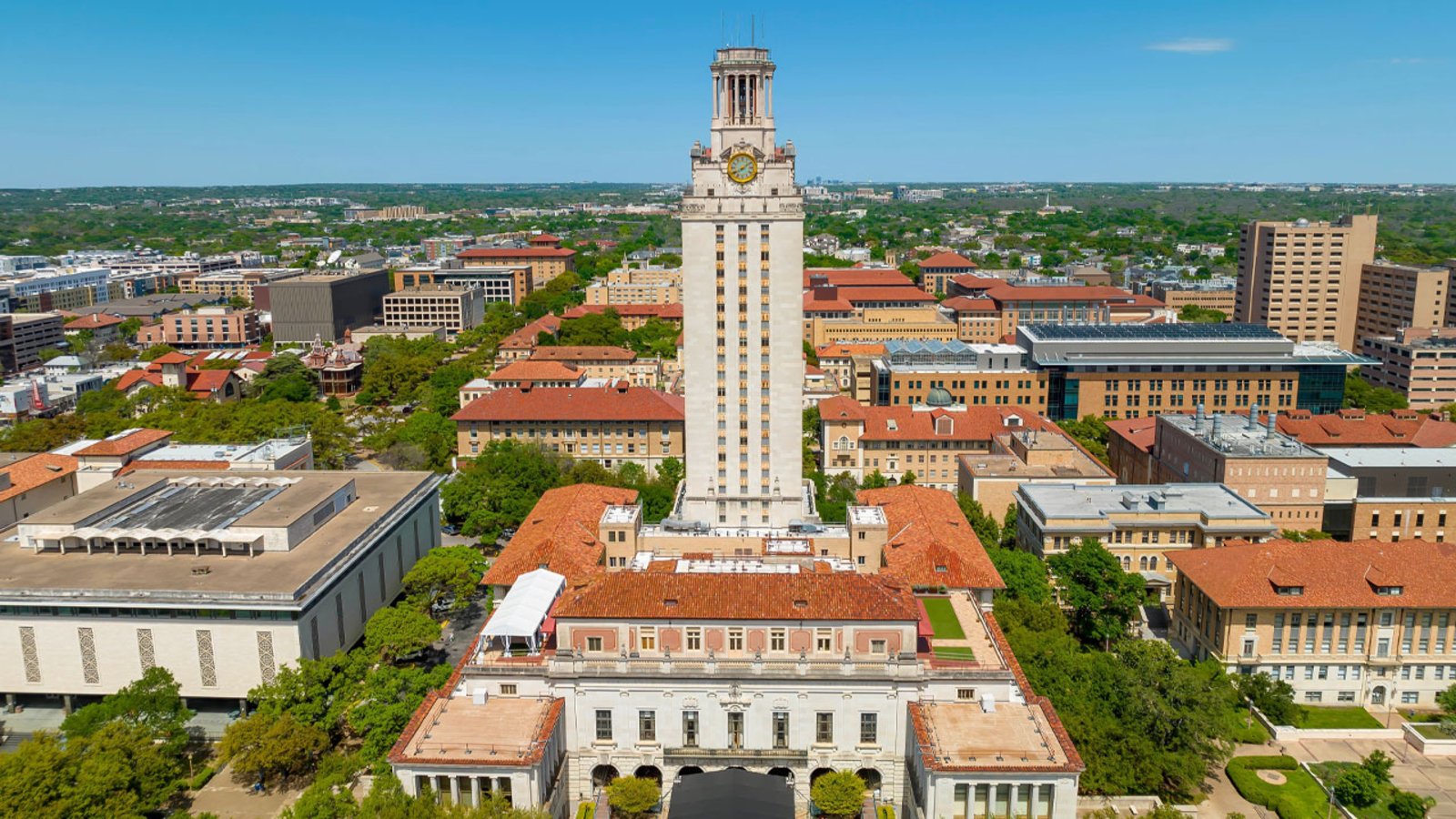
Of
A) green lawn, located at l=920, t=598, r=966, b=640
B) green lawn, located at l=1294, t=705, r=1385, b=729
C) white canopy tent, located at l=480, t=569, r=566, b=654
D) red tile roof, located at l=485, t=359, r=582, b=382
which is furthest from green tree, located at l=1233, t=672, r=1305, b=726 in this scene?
red tile roof, located at l=485, t=359, r=582, b=382

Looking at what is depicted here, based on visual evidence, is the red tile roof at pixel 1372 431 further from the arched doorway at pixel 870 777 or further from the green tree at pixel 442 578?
the green tree at pixel 442 578

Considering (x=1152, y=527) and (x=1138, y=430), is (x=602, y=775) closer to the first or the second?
(x=1152, y=527)

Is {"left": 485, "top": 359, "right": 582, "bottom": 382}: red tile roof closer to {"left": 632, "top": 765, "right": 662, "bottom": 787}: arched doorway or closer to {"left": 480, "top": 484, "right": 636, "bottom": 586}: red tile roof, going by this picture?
{"left": 480, "top": 484, "right": 636, "bottom": 586}: red tile roof

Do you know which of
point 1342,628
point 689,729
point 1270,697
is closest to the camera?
point 689,729

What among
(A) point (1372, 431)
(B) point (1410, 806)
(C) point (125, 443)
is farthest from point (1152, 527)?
(C) point (125, 443)

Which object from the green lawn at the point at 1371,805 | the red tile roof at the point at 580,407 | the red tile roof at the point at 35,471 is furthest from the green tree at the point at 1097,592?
the red tile roof at the point at 35,471

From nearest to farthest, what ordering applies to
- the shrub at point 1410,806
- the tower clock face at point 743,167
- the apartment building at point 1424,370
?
the shrub at point 1410,806, the tower clock face at point 743,167, the apartment building at point 1424,370
